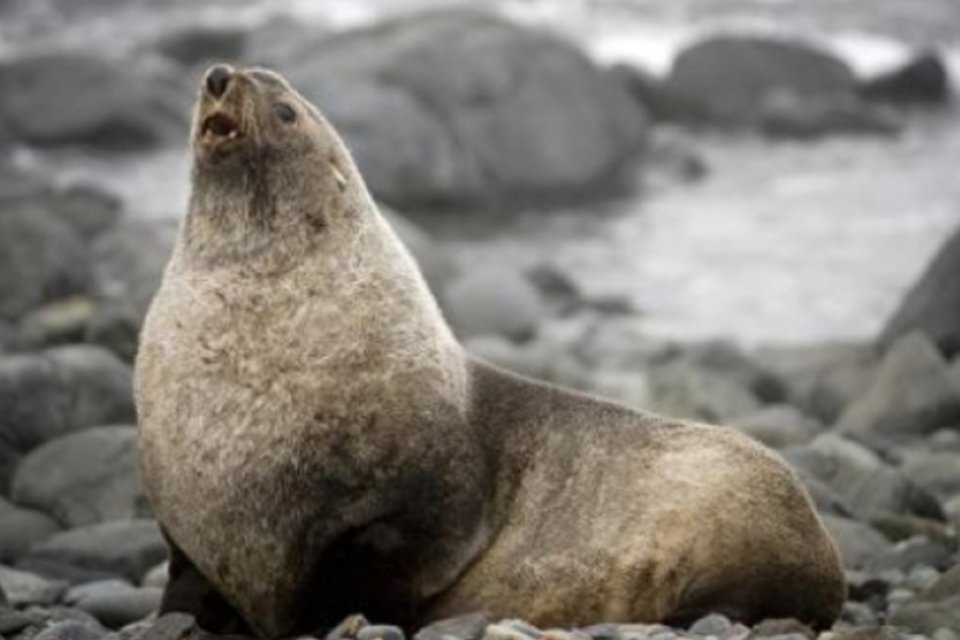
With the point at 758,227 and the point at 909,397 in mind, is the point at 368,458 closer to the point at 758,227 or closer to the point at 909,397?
the point at 909,397

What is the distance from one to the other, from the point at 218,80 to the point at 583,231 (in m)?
13.4

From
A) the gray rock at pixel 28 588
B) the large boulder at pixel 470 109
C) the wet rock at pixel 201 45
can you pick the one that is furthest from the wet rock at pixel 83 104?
the gray rock at pixel 28 588

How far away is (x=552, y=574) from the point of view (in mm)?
6883

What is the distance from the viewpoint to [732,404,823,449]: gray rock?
11.4 meters

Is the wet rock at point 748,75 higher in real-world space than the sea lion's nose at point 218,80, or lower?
lower

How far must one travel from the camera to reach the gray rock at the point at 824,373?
1381 cm

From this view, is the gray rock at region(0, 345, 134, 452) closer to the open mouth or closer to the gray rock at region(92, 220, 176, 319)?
the gray rock at region(92, 220, 176, 319)

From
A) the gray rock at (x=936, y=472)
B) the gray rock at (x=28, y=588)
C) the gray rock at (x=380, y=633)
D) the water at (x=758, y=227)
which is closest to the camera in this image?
the gray rock at (x=380, y=633)

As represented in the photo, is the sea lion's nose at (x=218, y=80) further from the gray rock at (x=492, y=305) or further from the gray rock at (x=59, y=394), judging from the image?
the gray rock at (x=492, y=305)

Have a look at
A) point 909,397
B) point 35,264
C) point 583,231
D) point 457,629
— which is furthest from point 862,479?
point 583,231

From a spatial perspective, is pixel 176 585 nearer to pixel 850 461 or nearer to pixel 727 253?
pixel 850 461

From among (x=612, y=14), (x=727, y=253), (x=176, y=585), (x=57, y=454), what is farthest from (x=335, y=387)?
(x=612, y=14)

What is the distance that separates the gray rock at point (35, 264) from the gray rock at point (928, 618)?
9.27 metres

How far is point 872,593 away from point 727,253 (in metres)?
11.0
